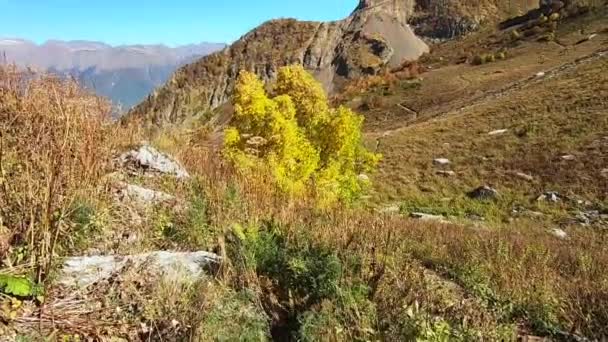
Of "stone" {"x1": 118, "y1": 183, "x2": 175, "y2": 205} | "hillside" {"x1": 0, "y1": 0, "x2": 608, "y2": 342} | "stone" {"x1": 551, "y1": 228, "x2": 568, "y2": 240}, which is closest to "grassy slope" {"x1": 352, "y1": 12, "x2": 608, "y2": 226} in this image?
"stone" {"x1": 551, "y1": 228, "x2": 568, "y2": 240}

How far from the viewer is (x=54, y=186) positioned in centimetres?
399

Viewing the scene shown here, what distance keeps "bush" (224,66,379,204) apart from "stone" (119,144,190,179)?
5.88ft

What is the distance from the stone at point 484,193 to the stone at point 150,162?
1388cm

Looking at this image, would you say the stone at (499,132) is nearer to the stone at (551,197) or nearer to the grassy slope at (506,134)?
the grassy slope at (506,134)

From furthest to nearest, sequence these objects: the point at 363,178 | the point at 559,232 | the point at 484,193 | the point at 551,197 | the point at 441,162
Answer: the point at 441,162, the point at 363,178, the point at 484,193, the point at 551,197, the point at 559,232

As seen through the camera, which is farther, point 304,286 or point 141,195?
point 141,195

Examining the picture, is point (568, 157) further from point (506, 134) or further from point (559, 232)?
point (559, 232)

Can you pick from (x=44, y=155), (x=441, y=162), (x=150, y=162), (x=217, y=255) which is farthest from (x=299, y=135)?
(x=441, y=162)

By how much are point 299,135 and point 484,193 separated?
8883 millimetres

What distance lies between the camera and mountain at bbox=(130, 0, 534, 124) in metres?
93.7

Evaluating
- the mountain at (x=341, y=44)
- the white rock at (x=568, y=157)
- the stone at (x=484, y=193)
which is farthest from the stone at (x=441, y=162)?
the mountain at (x=341, y=44)

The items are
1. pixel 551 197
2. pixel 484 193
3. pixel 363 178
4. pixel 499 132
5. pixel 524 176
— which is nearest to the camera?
pixel 551 197

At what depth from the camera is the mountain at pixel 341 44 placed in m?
93.7

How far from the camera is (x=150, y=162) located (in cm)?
716
